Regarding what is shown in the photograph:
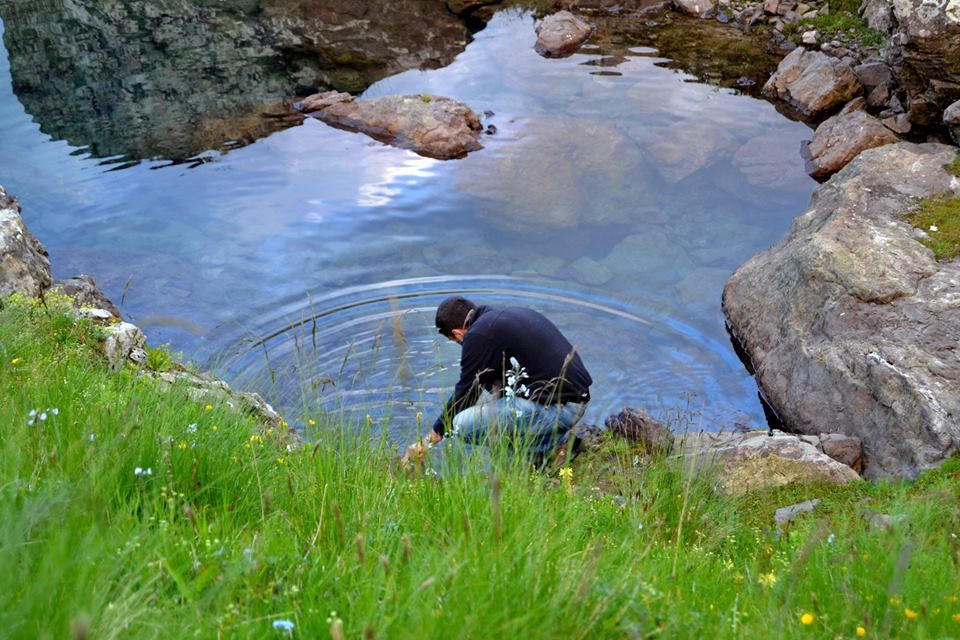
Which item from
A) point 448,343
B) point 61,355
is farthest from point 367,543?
point 448,343

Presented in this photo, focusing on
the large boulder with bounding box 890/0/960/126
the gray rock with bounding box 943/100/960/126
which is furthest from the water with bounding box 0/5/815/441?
the gray rock with bounding box 943/100/960/126

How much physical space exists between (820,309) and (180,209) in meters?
8.92

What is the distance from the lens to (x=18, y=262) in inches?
338

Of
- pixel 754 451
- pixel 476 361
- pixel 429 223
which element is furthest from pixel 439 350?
pixel 429 223

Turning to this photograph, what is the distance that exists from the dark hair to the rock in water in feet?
41.6

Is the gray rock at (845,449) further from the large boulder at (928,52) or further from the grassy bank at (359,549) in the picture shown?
the large boulder at (928,52)

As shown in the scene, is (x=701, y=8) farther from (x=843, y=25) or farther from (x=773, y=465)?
(x=773, y=465)

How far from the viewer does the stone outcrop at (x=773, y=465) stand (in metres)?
7.24

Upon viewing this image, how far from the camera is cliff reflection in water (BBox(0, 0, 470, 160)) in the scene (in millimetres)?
16750

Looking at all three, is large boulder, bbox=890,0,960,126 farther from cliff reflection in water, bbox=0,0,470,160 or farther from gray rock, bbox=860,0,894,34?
cliff reflection in water, bbox=0,0,470,160

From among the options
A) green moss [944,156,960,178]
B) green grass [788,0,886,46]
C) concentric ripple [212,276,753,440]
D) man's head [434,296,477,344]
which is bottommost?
concentric ripple [212,276,753,440]

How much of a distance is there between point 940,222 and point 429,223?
20.8ft

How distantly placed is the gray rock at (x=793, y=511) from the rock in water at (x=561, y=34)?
569 inches

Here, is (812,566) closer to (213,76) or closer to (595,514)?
(595,514)
